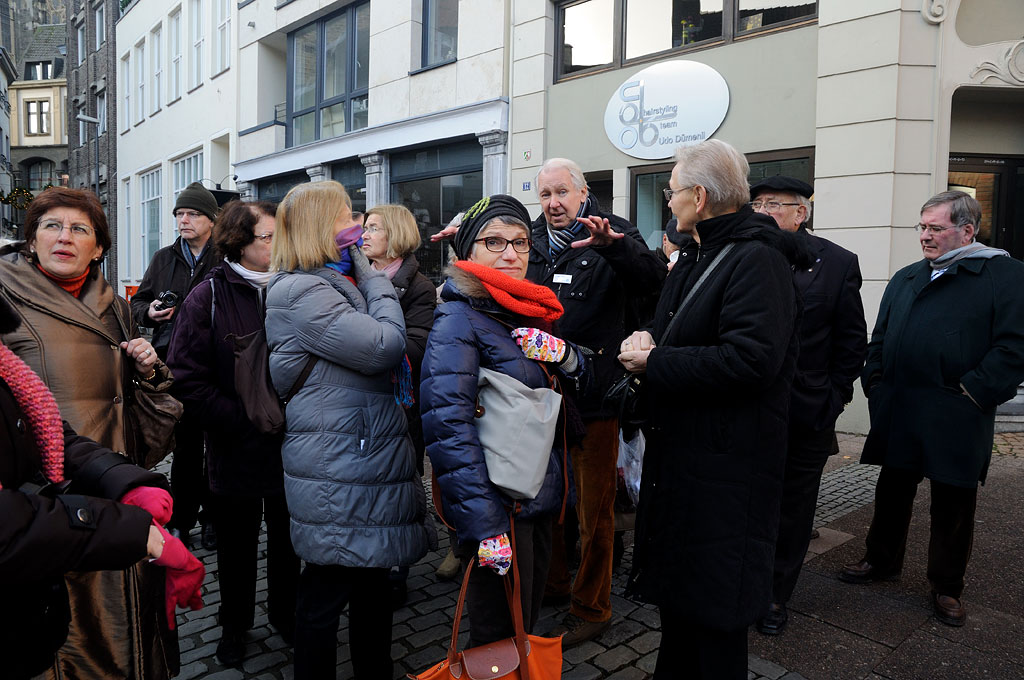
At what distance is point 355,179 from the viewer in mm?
14281

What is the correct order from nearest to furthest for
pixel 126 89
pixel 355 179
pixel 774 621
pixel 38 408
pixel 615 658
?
pixel 38 408 → pixel 615 658 → pixel 774 621 → pixel 355 179 → pixel 126 89

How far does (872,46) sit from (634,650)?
676 cm

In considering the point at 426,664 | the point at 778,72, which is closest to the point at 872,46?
the point at 778,72

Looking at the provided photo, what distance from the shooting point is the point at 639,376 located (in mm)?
2645

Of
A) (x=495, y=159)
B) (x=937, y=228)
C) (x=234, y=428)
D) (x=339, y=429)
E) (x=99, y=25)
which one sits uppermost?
(x=99, y=25)

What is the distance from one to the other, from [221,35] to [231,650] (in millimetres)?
19052

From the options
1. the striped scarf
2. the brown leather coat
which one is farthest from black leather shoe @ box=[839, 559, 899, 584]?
the brown leather coat

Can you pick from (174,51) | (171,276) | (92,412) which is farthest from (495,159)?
(174,51)

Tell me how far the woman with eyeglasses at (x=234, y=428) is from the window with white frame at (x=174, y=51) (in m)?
20.7

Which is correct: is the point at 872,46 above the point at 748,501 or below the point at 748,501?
above

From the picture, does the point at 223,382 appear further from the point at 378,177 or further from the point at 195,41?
the point at 195,41

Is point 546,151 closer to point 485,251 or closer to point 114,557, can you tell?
point 485,251

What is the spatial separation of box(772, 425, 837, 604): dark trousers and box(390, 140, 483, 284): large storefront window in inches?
331

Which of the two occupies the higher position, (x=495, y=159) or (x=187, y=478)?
(x=495, y=159)
